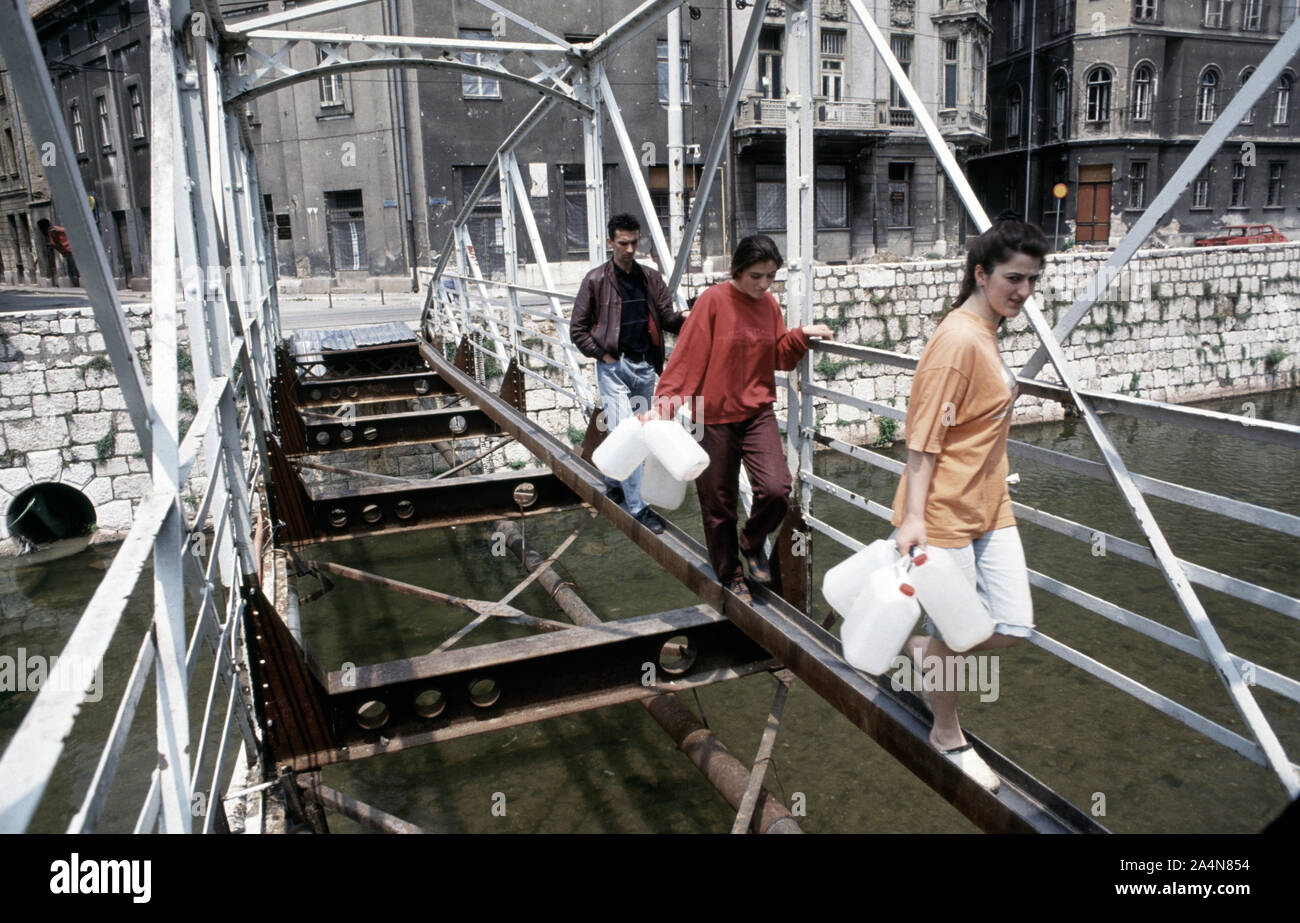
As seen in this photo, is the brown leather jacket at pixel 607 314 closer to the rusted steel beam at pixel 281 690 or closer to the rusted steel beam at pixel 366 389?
the rusted steel beam at pixel 281 690

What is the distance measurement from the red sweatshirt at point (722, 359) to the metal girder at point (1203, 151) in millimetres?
1164

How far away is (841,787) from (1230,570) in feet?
18.8

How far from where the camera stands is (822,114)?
84.5 ft

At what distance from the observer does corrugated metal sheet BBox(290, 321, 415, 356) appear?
10969 millimetres

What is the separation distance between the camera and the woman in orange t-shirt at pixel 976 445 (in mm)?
2416

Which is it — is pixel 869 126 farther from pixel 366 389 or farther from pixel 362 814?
pixel 362 814

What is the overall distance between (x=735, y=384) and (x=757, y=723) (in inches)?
148

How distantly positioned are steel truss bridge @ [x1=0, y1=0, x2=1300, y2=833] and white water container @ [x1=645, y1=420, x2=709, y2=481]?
2.14ft

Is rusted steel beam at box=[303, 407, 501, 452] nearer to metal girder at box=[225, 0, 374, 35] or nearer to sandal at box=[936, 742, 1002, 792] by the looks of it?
metal girder at box=[225, 0, 374, 35]

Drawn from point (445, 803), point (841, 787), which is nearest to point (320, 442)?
point (445, 803)

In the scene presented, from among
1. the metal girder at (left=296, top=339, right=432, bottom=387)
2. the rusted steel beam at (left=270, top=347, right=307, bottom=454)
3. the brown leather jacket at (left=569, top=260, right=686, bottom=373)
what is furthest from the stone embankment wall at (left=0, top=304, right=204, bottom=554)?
the brown leather jacket at (left=569, top=260, right=686, bottom=373)

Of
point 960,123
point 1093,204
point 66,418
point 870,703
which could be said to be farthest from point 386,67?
point 1093,204
